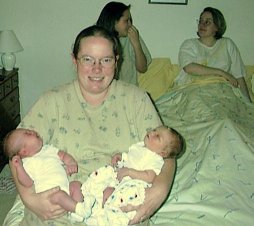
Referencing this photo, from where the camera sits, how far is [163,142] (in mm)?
1428

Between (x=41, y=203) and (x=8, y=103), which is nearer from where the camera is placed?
(x=41, y=203)

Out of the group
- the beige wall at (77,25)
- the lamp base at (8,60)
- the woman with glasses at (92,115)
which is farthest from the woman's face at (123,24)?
the woman with glasses at (92,115)

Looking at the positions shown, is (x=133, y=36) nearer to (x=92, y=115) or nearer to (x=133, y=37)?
(x=133, y=37)

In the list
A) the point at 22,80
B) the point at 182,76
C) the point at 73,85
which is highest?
the point at 73,85

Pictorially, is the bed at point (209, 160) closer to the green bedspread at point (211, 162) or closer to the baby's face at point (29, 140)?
the green bedspread at point (211, 162)

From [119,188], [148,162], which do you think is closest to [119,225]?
[119,188]

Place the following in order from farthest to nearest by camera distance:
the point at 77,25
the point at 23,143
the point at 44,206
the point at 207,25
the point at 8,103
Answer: the point at 77,25 → the point at 8,103 → the point at 207,25 → the point at 23,143 → the point at 44,206

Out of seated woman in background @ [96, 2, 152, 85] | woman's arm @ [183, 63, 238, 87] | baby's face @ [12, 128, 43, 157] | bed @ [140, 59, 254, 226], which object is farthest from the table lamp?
baby's face @ [12, 128, 43, 157]

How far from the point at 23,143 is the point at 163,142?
1.76 feet

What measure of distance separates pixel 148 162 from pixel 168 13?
2.34 metres

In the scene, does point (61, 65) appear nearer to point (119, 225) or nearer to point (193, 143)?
point (193, 143)

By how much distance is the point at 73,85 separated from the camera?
1.50 m

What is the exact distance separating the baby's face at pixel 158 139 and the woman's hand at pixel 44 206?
407mm

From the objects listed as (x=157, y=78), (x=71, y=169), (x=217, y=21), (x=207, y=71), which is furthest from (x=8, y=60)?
(x=71, y=169)
